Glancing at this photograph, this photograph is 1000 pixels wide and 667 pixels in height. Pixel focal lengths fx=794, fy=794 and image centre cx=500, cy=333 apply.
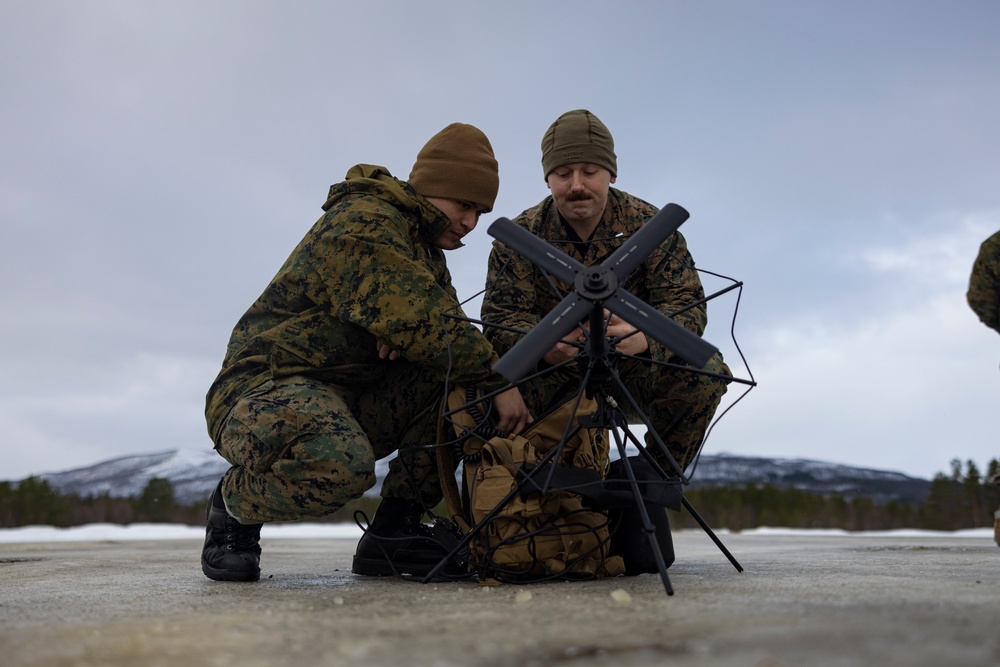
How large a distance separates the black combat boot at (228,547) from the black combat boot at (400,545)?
23.5 inches

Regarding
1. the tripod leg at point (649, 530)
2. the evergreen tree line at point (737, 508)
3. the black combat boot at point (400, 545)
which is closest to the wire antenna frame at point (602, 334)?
the tripod leg at point (649, 530)

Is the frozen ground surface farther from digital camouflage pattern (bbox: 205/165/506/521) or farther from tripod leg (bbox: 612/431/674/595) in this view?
digital camouflage pattern (bbox: 205/165/506/521)

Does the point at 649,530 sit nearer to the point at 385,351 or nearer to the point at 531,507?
the point at 531,507

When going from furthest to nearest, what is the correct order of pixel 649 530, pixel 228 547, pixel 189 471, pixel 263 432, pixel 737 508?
pixel 189 471 → pixel 737 508 → pixel 228 547 → pixel 263 432 → pixel 649 530

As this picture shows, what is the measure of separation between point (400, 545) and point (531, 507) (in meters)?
1.04

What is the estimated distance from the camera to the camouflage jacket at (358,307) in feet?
12.5

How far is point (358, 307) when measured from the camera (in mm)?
3857

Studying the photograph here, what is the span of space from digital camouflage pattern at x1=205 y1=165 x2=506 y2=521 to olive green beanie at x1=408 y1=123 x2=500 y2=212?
12cm

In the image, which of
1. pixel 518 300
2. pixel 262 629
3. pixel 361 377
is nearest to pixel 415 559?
pixel 361 377

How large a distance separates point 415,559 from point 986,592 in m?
2.59

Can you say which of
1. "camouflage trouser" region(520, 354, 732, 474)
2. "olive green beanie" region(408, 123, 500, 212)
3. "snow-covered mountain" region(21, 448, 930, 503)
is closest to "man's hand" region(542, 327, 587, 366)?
"camouflage trouser" region(520, 354, 732, 474)

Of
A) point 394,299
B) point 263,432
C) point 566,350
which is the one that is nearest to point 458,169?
point 394,299

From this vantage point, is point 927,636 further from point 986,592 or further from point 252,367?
point 252,367

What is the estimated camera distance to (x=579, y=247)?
4.93 meters
